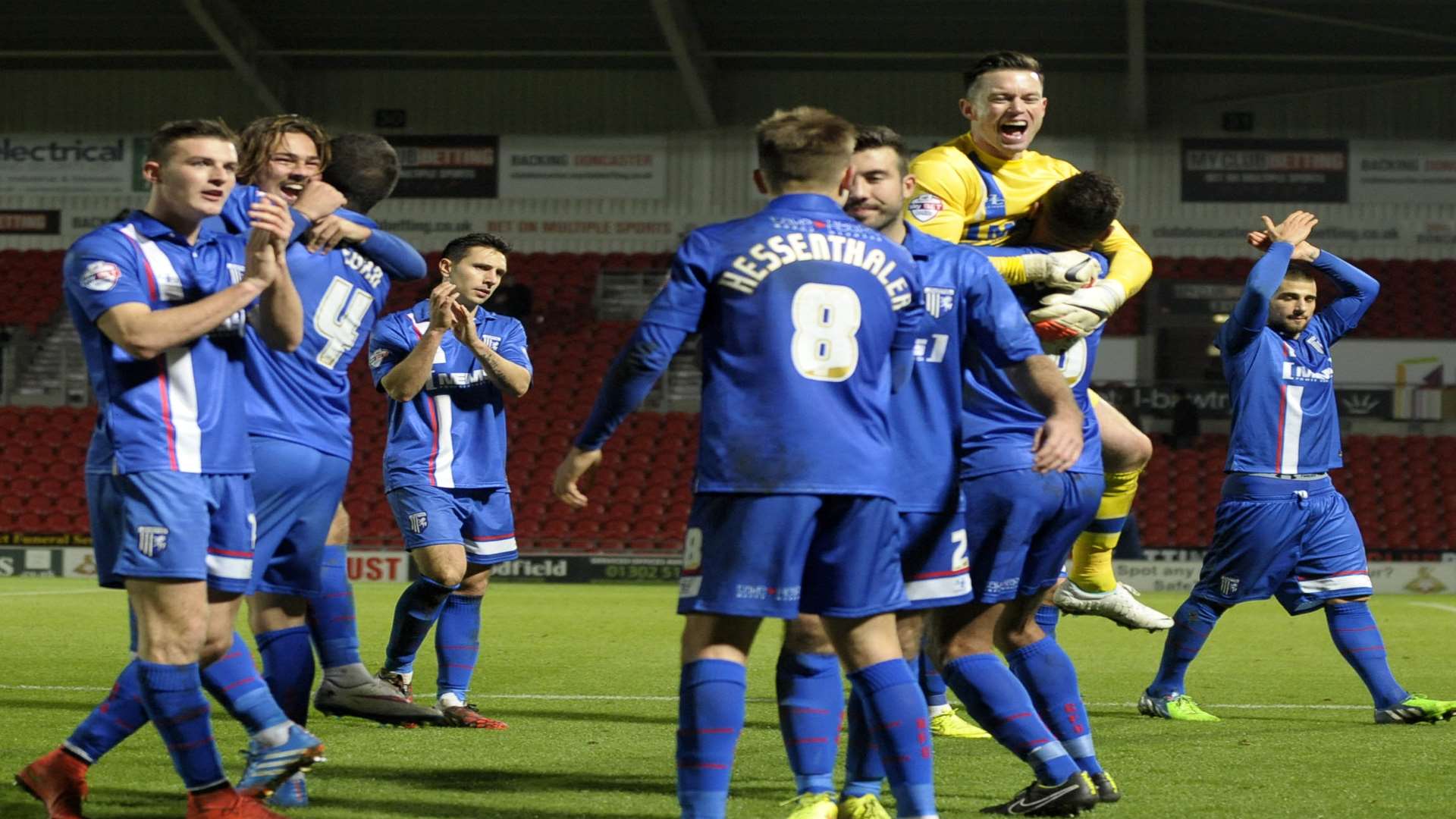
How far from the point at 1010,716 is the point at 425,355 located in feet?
9.09

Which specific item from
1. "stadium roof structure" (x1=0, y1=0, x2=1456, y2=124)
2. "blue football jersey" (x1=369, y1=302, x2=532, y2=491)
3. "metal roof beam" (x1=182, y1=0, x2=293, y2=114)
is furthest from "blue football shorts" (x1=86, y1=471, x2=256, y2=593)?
"metal roof beam" (x1=182, y1=0, x2=293, y2=114)

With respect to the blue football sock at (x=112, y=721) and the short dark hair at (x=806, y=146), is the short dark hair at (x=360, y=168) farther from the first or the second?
the blue football sock at (x=112, y=721)

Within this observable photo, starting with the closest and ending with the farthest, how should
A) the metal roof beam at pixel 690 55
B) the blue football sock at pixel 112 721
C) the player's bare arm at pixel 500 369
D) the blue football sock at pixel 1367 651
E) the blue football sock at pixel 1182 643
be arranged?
the blue football sock at pixel 112 721
the player's bare arm at pixel 500 369
the blue football sock at pixel 1367 651
the blue football sock at pixel 1182 643
the metal roof beam at pixel 690 55

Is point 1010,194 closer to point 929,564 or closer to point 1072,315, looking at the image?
point 1072,315

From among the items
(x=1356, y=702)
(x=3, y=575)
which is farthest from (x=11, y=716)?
(x=3, y=575)

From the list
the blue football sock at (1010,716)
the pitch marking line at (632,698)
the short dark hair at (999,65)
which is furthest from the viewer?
the pitch marking line at (632,698)

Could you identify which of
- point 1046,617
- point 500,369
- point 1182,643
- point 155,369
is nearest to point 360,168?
point 155,369

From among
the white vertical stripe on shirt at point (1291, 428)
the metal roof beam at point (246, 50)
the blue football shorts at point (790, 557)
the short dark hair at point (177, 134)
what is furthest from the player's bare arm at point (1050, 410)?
the metal roof beam at point (246, 50)

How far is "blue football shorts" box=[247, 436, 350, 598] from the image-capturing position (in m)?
4.92

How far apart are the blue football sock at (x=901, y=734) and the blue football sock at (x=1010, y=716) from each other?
0.63 m

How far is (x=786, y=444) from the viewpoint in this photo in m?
3.95

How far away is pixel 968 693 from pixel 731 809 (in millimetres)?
789

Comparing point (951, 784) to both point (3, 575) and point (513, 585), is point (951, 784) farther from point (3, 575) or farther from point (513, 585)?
point (3, 575)

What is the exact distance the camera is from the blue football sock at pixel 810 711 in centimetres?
436
